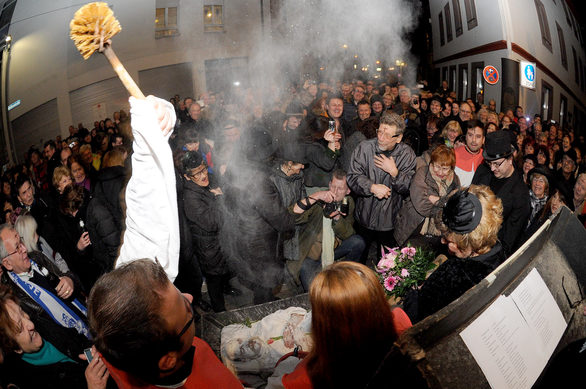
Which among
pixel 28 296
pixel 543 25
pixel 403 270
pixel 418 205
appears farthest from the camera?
pixel 543 25

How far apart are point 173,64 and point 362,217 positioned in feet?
8.08

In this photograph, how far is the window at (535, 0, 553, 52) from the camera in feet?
12.7

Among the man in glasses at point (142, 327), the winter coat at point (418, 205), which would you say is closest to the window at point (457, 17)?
the winter coat at point (418, 205)

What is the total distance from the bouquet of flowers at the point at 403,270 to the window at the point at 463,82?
3545 millimetres

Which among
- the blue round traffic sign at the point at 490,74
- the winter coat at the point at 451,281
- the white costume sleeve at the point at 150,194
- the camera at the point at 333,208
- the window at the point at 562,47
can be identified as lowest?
the winter coat at the point at 451,281

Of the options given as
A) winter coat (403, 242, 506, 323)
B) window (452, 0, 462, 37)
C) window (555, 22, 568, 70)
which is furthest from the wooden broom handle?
window (555, 22, 568, 70)

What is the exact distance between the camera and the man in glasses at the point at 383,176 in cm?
346

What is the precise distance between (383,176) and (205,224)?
1911mm

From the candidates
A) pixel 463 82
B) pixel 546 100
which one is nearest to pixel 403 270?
pixel 546 100

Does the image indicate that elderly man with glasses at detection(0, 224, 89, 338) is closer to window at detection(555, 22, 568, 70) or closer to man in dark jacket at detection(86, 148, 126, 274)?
man in dark jacket at detection(86, 148, 126, 274)

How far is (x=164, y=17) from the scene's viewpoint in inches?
115

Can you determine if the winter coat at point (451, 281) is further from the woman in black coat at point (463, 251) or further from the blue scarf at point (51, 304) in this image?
the blue scarf at point (51, 304)

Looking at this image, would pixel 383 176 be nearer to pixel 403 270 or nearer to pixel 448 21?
pixel 403 270

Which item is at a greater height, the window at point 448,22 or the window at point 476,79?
the window at point 448,22
